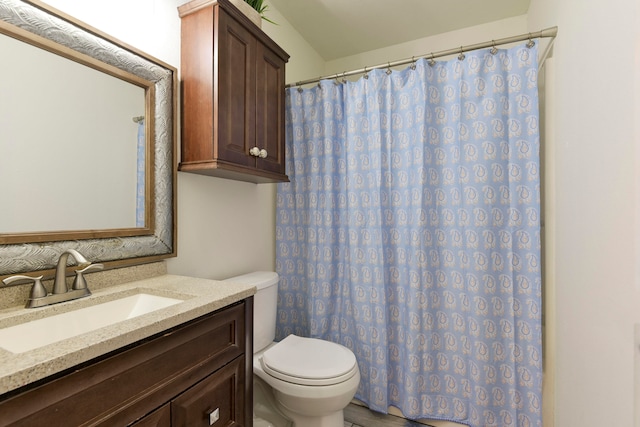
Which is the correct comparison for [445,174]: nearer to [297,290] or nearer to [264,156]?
[264,156]

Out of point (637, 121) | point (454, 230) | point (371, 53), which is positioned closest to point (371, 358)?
point (454, 230)

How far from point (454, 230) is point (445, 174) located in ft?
1.00

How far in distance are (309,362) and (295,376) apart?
0.39 feet

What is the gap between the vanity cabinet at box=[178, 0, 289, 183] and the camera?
1.27m

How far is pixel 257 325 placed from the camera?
1570 mm

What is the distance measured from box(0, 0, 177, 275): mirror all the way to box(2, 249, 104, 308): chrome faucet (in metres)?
0.06

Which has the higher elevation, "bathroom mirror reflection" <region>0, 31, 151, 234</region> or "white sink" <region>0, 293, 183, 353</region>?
"bathroom mirror reflection" <region>0, 31, 151, 234</region>

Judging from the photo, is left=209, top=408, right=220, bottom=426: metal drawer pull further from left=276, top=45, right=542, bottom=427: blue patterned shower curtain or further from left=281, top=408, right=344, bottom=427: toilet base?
left=276, top=45, right=542, bottom=427: blue patterned shower curtain

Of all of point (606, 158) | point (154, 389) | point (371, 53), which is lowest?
point (154, 389)

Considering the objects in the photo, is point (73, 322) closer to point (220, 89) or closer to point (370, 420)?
point (220, 89)

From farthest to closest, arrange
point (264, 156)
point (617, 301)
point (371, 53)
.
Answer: point (371, 53) → point (264, 156) → point (617, 301)

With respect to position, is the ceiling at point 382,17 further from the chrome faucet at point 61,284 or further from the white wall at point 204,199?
the chrome faucet at point 61,284

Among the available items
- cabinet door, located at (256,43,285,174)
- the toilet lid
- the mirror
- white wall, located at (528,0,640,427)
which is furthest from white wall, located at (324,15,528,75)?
the toilet lid

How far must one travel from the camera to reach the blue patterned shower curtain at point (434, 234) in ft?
4.91
